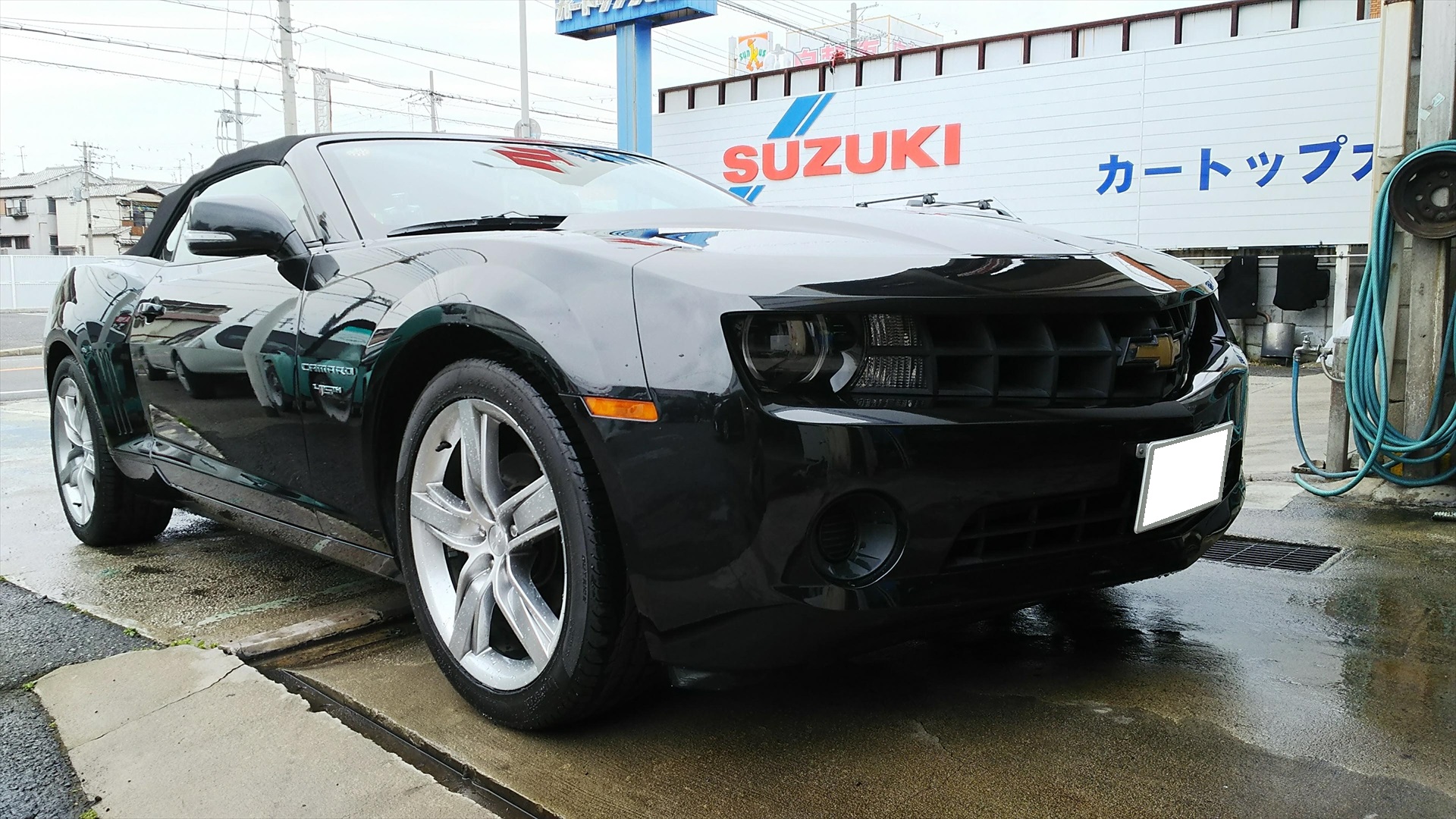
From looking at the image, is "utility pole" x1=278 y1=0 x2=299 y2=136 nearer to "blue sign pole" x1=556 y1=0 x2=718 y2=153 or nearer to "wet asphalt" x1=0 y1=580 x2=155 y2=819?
"blue sign pole" x1=556 y1=0 x2=718 y2=153

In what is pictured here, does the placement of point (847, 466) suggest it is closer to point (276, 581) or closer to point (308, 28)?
point (276, 581)

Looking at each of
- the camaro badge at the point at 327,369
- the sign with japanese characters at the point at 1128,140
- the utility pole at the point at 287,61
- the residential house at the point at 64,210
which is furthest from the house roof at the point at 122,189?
the camaro badge at the point at 327,369

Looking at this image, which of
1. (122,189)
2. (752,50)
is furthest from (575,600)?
(122,189)

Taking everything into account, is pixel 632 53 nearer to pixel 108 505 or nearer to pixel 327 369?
pixel 108 505

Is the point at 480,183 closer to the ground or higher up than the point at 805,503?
higher up

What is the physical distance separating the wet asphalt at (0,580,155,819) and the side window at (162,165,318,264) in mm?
1062

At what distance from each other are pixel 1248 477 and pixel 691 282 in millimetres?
3909

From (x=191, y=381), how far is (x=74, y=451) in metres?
1.37

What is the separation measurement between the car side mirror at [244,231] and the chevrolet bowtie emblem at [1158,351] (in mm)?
1916

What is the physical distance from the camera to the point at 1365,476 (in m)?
4.45

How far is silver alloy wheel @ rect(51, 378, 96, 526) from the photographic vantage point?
12.8 ft

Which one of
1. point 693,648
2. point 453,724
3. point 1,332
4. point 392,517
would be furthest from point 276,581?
point 1,332

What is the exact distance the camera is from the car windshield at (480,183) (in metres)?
2.80

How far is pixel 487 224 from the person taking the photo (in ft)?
8.80
